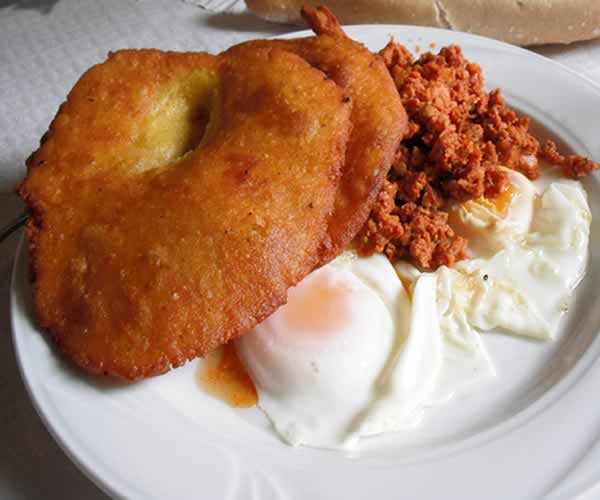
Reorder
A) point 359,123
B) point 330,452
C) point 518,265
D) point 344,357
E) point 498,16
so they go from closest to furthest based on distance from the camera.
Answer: point 330,452
point 344,357
point 359,123
point 518,265
point 498,16

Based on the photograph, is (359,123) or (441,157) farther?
(441,157)

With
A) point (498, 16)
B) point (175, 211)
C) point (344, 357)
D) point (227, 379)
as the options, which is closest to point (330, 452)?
point (344, 357)

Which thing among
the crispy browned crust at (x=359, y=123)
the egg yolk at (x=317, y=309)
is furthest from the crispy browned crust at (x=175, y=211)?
the egg yolk at (x=317, y=309)

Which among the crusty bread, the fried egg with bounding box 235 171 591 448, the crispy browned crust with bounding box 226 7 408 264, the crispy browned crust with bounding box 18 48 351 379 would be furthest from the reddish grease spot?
the crusty bread

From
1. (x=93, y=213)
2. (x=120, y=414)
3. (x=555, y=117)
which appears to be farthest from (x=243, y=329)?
(x=555, y=117)

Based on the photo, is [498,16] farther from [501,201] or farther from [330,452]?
[330,452]

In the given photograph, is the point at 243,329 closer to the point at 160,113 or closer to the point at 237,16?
the point at 160,113

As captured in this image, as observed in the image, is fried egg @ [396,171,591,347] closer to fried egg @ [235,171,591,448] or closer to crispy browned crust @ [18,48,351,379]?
fried egg @ [235,171,591,448]
